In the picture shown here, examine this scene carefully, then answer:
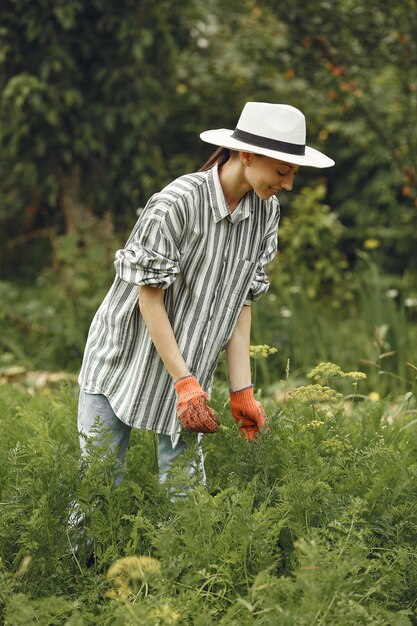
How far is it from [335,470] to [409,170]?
407 centimetres

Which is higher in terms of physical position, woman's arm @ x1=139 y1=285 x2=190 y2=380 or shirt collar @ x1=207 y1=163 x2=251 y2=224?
shirt collar @ x1=207 y1=163 x2=251 y2=224

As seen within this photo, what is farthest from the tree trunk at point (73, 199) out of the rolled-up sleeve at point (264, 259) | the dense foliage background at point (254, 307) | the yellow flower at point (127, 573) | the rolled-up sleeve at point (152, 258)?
the yellow flower at point (127, 573)

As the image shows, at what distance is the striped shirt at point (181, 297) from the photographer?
9.03ft

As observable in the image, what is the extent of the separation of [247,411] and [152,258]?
647 millimetres

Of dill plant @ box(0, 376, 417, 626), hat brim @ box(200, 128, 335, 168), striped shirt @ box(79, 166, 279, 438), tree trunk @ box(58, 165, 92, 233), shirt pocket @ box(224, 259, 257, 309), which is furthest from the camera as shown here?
tree trunk @ box(58, 165, 92, 233)

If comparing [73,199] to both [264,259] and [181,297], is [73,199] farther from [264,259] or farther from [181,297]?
[181,297]

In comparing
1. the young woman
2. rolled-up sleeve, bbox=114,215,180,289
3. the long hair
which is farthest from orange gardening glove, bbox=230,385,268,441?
the long hair

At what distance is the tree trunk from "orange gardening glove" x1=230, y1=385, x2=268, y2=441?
4.86 meters

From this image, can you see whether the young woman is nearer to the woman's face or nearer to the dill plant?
the woman's face

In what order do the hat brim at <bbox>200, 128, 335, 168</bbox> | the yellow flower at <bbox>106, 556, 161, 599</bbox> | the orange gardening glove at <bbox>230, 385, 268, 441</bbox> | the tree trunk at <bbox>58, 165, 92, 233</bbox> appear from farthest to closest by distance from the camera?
the tree trunk at <bbox>58, 165, 92, 233</bbox>
the orange gardening glove at <bbox>230, 385, 268, 441</bbox>
the hat brim at <bbox>200, 128, 335, 168</bbox>
the yellow flower at <bbox>106, 556, 161, 599</bbox>

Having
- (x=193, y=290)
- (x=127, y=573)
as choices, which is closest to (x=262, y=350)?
(x=193, y=290)

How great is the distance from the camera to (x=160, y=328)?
2721 mm

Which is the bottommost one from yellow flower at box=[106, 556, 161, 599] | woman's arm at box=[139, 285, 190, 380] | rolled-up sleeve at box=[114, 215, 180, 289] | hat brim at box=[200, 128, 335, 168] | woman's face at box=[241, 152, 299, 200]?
yellow flower at box=[106, 556, 161, 599]

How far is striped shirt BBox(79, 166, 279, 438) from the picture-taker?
2.75 m
